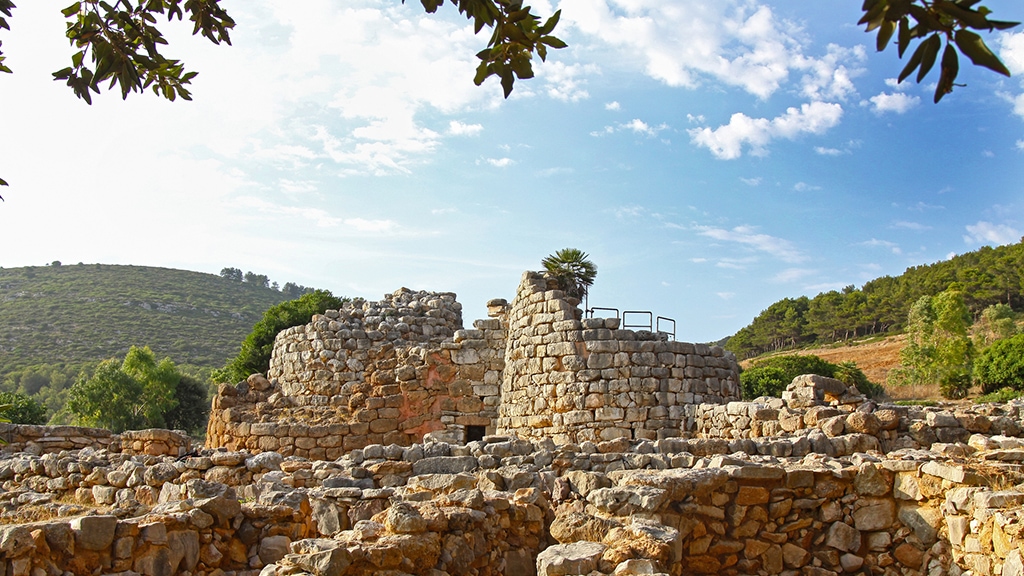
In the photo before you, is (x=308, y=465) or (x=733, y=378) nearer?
(x=308, y=465)

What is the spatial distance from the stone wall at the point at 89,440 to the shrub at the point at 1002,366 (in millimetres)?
28773

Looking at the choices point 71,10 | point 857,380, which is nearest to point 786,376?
point 857,380

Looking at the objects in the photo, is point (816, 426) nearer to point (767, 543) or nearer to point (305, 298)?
point (767, 543)

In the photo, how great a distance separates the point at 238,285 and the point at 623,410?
264 ft

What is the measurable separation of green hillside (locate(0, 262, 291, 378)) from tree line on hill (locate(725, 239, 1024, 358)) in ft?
132

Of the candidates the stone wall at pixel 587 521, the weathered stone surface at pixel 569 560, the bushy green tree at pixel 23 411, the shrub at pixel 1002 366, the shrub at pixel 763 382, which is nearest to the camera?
the weathered stone surface at pixel 569 560

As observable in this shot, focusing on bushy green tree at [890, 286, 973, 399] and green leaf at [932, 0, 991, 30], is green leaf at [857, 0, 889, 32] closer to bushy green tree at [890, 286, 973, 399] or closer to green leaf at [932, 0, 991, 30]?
green leaf at [932, 0, 991, 30]

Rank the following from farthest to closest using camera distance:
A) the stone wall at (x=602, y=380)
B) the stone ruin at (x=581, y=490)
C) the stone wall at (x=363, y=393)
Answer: the stone wall at (x=363, y=393)
the stone wall at (x=602, y=380)
the stone ruin at (x=581, y=490)

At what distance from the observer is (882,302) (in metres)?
59.4

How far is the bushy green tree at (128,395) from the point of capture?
3117cm

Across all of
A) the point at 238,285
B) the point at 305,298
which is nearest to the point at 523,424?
the point at 305,298

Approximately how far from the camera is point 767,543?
22.3 ft

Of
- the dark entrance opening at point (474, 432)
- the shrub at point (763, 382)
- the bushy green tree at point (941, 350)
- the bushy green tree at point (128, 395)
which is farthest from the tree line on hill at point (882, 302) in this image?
the dark entrance opening at point (474, 432)

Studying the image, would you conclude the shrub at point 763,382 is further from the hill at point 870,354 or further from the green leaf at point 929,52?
the green leaf at point 929,52
